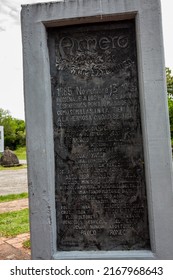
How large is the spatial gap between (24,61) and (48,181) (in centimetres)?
115

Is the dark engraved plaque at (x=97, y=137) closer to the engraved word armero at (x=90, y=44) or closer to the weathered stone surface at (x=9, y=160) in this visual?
the engraved word armero at (x=90, y=44)

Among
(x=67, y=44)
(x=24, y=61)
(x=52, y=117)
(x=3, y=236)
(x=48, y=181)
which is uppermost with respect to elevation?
(x=67, y=44)

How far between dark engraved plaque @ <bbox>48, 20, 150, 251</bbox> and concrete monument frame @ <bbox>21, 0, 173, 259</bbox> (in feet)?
0.30

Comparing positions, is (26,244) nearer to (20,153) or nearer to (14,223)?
(14,223)

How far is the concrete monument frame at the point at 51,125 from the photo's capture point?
2.46 meters

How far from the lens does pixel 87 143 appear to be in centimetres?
268

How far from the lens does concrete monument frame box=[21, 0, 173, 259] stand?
2457 mm

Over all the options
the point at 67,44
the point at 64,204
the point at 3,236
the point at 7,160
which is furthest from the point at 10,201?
the point at 7,160

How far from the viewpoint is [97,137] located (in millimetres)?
2672

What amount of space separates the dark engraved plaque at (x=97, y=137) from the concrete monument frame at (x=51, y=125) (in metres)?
0.09

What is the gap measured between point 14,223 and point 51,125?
10.5ft

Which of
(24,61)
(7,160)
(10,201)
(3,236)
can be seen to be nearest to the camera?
(24,61)

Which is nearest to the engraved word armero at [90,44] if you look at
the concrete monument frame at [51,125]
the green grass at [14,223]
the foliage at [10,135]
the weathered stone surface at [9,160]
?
the concrete monument frame at [51,125]

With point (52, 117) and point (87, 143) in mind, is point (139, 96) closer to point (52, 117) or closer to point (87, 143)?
point (87, 143)
